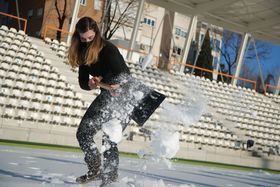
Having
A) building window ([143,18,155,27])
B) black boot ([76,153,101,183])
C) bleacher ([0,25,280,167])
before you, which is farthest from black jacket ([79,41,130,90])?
building window ([143,18,155,27])

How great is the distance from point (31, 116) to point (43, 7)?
1009 inches

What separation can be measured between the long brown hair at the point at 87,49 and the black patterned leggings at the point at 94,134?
0.36m

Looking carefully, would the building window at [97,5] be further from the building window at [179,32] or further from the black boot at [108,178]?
the black boot at [108,178]

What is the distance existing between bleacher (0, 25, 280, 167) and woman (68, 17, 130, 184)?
11.7 ft

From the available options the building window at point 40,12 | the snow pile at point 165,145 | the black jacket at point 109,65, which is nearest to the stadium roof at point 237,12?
the snow pile at point 165,145

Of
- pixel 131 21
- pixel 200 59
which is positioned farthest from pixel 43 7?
pixel 200 59

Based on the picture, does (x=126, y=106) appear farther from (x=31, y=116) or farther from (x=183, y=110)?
(x=31, y=116)

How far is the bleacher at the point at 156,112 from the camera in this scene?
10555mm

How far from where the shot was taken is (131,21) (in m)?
36.0

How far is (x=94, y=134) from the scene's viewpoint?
3.59 metres

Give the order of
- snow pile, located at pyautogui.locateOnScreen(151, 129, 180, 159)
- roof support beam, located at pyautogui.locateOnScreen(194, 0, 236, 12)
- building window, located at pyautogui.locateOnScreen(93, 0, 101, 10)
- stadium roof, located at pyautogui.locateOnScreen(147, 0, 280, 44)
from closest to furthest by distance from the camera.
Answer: snow pile, located at pyautogui.locateOnScreen(151, 129, 180, 159) → roof support beam, located at pyautogui.locateOnScreen(194, 0, 236, 12) → stadium roof, located at pyautogui.locateOnScreen(147, 0, 280, 44) → building window, located at pyautogui.locateOnScreen(93, 0, 101, 10)

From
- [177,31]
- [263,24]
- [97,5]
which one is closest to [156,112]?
[263,24]

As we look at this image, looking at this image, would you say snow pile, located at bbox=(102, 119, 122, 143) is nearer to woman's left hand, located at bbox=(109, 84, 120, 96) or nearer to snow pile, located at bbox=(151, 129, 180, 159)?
woman's left hand, located at bbox=(109, 84, 120, 96)

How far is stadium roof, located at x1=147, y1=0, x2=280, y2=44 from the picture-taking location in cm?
1776
